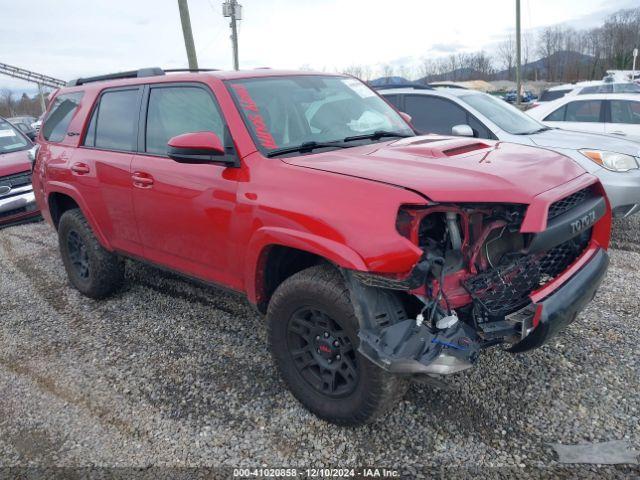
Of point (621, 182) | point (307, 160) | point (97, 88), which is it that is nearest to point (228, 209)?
point (307, 160)

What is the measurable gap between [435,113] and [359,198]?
4682 millimetres

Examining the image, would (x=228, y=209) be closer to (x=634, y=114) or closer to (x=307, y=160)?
(x=307, y=160)

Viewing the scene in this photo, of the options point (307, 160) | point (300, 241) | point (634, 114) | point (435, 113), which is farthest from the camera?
point (634, 114)

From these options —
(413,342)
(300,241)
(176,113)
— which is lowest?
(413,342)

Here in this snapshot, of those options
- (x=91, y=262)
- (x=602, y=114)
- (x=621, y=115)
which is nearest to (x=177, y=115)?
(x=91, y=262)

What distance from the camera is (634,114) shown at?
8.00 m

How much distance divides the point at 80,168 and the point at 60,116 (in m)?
0.88

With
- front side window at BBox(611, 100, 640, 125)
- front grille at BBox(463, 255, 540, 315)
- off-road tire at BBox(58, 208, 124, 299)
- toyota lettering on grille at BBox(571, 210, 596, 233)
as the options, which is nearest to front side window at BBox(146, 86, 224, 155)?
off-road tire at BBox(58, 208, 124, 299)

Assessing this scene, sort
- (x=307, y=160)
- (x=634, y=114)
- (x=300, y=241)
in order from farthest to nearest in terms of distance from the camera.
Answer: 1. (x=634, y=114)
2. (x=307, y=160)
3. (x=300, y=241)

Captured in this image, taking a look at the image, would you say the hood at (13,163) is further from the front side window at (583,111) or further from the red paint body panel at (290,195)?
the front side window at (583,111)

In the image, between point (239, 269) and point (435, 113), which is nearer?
point (239, 269)

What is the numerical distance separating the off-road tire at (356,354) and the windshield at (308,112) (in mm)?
876

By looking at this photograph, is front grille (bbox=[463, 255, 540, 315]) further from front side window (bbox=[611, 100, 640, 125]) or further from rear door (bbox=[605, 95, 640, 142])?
front side window (bbox=[611, 100, 640, 125])

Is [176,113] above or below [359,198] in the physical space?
above
